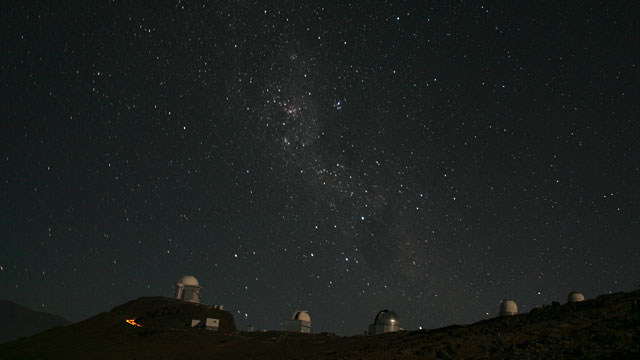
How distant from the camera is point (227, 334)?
4384 cm

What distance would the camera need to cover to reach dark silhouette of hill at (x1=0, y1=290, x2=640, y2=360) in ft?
53.0

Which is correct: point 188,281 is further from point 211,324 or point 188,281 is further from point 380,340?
point 380,340

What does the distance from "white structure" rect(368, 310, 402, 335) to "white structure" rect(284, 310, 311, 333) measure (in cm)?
1091

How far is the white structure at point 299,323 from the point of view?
52.2 metres

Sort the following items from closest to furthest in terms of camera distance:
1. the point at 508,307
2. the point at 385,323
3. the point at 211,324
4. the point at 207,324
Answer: the point at 508,307 < the point at 385,323 < the point at 207,324 < the point at 211,324

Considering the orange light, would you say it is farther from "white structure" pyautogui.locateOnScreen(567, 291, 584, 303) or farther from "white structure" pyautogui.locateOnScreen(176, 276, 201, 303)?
"white structure" pyautogui.locateOnScreen(567, 291, 584, 303)

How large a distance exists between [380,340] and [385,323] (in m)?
13.2

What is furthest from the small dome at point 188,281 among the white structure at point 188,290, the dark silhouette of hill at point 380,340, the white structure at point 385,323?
the white structure at point 385,323

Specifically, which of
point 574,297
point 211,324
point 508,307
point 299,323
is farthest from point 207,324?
point 574,297

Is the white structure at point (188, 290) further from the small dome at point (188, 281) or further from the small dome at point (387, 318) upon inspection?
the small dome at point (387, 318)

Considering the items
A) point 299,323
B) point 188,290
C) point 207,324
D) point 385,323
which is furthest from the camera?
point 188,290

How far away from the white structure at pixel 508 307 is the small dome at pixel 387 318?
985cm

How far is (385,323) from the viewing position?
43.9m

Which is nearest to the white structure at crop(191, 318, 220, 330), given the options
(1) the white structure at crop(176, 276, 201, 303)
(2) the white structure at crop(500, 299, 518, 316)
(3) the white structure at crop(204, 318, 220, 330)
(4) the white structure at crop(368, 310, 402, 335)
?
(3) the white structure at crop(204, 318, 220, 330)
